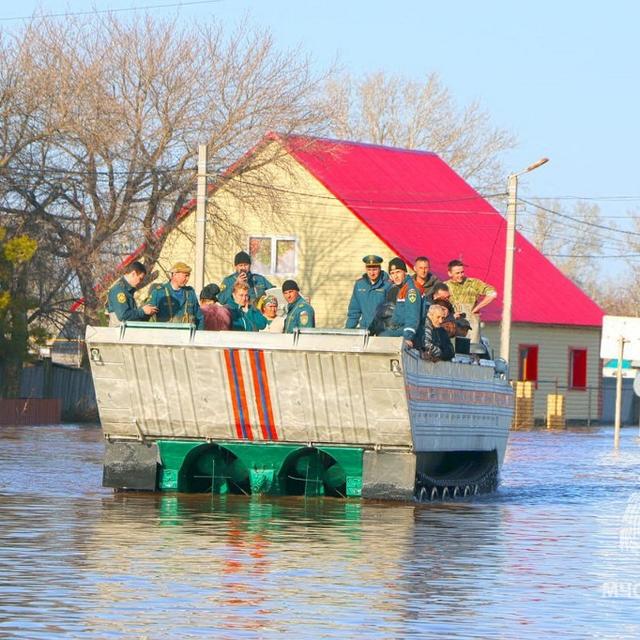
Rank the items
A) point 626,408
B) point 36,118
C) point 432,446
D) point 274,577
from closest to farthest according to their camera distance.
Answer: point 274,577 < point 432,446 < point 36,118 < point 626,408

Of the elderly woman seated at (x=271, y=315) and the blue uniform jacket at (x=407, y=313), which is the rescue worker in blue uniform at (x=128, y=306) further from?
the blue uniform jacket at (x=407, y=313)

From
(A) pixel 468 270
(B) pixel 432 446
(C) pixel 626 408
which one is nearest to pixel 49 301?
(A) pixel 468 270

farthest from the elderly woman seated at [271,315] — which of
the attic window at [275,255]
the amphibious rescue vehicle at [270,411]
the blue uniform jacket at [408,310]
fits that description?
the attic window at [275,255]

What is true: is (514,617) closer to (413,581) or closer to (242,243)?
(413,581)

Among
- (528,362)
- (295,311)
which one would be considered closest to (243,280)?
(295,311)

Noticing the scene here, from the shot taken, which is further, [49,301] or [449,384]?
[49,301]

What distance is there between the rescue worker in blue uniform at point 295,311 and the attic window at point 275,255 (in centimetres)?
3466

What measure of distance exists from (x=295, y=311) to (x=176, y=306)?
1181 mm

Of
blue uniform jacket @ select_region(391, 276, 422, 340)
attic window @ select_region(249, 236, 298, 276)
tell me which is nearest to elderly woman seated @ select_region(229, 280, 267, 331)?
blue uniform jacket @ select_region(391, 276, 422, 340)

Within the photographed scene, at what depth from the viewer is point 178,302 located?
19.4m

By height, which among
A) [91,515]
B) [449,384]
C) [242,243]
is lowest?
[91,515]

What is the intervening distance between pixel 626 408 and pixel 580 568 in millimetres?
50015

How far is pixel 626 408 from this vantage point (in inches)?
2467

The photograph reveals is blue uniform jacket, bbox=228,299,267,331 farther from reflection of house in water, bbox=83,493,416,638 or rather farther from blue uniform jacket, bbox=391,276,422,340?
reflection of house in water, bbox=83,493,416,638
